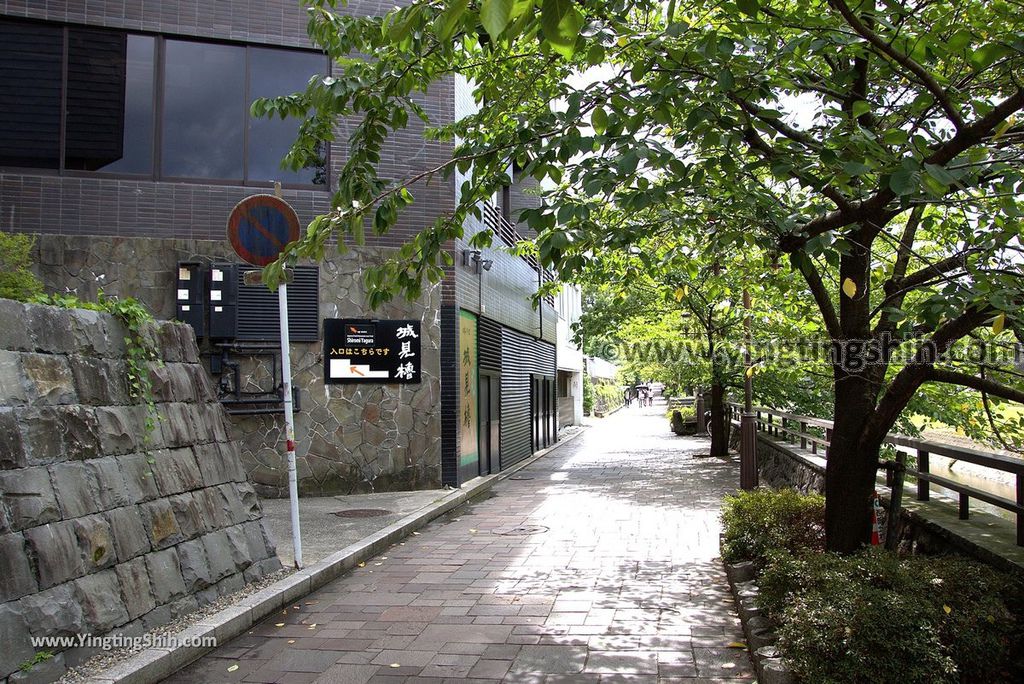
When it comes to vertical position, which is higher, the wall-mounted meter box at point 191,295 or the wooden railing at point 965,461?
the wall-mounted meter box at point 191,295

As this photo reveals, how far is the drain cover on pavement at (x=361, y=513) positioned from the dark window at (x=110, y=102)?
610 cm

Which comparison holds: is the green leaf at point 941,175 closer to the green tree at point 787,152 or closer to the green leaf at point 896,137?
the green tree at point 787,152

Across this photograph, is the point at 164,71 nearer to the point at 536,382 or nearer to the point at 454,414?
the point at 454,414

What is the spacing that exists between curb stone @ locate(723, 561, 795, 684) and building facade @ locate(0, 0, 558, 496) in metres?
7.13

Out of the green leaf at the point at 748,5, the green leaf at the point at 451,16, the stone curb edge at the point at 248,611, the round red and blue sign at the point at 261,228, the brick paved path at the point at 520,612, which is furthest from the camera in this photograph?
the round red and blue sign at the point at 261,228

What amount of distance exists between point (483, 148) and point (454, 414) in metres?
8.44

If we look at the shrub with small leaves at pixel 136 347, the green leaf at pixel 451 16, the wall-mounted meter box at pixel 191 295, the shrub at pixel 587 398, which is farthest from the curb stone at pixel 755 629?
the shrub at pixel 587 398

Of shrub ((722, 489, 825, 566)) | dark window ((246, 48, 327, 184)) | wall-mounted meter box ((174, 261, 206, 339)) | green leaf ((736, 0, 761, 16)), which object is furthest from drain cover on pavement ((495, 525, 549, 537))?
green leaf ((736, 0, 761, 16))

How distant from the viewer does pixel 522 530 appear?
1088cm

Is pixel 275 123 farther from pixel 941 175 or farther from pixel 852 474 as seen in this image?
pixel 941 175

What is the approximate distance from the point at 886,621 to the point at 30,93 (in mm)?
13190

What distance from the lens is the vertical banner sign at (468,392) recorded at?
1438 centimetres

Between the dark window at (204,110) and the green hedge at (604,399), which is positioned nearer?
the dark window at (204,110)

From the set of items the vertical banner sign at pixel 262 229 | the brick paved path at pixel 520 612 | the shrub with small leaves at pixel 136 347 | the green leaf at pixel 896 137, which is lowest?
the brick paved path at pixel 520 612
